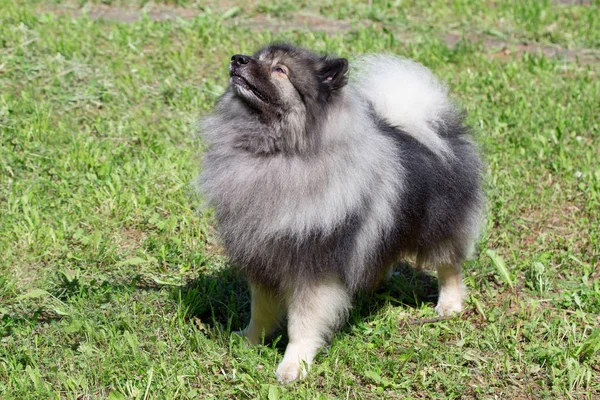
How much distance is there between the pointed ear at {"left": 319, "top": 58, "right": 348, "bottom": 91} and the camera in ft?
10.7

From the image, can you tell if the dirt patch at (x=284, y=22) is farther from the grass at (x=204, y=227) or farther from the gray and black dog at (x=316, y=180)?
the gray and black dog at (x=316, y=180)

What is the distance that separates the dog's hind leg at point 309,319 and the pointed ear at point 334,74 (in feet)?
2.89

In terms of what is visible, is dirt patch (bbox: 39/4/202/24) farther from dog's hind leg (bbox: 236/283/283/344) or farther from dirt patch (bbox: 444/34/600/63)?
dog's hind leg (bbox: 236/283/283/344)

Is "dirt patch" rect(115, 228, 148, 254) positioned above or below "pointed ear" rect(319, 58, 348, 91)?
below

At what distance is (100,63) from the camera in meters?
6.50

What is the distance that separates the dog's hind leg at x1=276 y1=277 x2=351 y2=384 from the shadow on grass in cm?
15

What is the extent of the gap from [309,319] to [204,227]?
1.42m

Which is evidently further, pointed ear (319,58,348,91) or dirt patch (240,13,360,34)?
dirt patch (240,13,360,34)

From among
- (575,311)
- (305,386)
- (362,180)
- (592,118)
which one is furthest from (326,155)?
(592,118)

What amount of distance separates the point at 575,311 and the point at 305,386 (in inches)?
63.7

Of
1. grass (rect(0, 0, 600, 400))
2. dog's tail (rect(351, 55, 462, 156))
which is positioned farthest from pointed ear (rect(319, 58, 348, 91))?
grass (rect(0, 0, 600, 400))

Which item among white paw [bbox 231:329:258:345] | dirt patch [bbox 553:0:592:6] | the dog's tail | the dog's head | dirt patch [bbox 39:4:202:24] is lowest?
white paw [bbox 231:329:258:345]

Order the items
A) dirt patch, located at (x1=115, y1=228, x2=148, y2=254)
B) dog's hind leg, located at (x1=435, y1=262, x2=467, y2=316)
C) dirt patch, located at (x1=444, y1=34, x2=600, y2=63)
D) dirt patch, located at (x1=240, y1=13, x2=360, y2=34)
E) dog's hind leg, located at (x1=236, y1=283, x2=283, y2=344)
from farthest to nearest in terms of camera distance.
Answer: dirt patch, located at (x1=240, y1=13, x2=360, y2=34) → dirt patch, located at (x1=444, y1=34, x2=600, y2=63) → dirt patch, located at (x1=115, y1=228, x2=148, y2=254) → dog's hind leg, located at (x1=435, y1=262, x2=467, y2=316) → dog's hind leg, located at (x1=236, y1=283, x2=283, y2=344)

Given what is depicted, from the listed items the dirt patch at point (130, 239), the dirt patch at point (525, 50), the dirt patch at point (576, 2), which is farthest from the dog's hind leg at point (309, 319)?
the dirt patch at point (576, 2)
